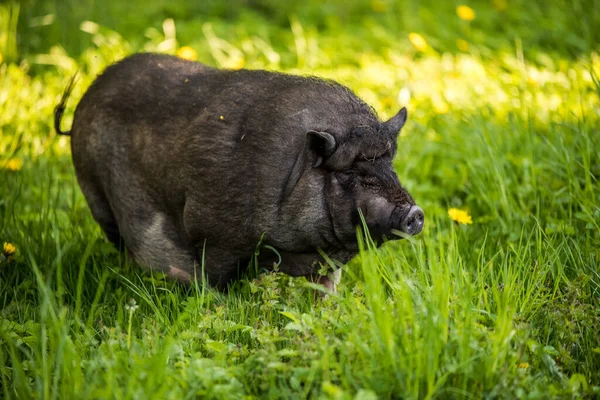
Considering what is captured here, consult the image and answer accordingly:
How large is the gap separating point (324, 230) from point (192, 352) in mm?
867

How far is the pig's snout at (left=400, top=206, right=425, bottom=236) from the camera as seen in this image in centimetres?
310

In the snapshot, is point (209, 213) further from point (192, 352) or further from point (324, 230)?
point (192, 352)

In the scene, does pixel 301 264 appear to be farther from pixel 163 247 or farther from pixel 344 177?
pixel 163 247

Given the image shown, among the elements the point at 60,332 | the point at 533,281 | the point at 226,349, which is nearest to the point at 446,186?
the point at 533,281

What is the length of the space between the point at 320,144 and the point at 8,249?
1.68 meters

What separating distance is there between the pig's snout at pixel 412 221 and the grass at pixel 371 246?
0.17 m

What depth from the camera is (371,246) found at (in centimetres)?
323

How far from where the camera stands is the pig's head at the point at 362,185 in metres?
3.13

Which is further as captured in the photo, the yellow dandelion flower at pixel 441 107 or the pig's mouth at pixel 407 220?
the yellow dandelion flower at pixel 441 107

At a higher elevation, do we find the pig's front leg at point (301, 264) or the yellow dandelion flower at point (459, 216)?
the pig's front leg at point (301, 264)

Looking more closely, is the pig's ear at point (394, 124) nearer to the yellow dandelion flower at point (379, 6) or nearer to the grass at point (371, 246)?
the grass at point (371, 246)

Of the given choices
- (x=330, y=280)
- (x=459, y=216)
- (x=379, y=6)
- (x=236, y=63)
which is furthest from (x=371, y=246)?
(x=379, y=6)

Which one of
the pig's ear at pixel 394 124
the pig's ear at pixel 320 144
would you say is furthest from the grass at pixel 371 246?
the pig's ear at pixel 394 124

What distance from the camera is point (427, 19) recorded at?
7703 mm
